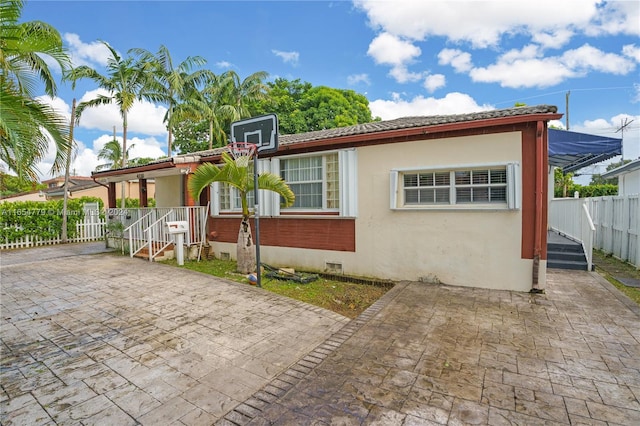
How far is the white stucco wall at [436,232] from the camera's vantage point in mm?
5926

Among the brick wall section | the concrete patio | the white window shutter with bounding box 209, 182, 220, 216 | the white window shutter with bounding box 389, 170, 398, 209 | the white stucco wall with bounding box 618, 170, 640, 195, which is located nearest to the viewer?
the concrete patio

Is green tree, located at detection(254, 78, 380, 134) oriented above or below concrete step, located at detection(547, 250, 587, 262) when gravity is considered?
above

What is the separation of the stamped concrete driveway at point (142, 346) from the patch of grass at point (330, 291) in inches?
13.2

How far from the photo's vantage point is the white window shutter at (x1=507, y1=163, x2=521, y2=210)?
18.8 feet

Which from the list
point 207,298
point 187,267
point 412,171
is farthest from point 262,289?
point 412,171

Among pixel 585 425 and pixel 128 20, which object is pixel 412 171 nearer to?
pixel 585 425

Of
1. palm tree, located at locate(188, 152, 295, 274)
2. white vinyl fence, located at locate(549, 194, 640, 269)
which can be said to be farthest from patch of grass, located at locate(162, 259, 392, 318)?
Answer: white vinyl fence, located at locate(549, 194, 640, 269)

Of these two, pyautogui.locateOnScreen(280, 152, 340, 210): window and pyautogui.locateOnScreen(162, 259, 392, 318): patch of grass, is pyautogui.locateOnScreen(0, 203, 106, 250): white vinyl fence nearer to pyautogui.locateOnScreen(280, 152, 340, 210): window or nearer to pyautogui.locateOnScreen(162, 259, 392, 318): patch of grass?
pyautogui.locateOnScreen(162, 259, 392, 318): patch of grass

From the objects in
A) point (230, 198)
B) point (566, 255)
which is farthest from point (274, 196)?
point (566, 255)

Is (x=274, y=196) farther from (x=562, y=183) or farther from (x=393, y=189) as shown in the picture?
(x=562, y=183)

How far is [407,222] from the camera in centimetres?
677

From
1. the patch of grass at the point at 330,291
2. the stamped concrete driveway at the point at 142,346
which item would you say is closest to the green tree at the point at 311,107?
the patch of grass at the point at 330,291

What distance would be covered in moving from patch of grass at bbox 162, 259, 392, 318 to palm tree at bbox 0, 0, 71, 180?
4.09 m

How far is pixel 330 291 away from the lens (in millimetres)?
6438
